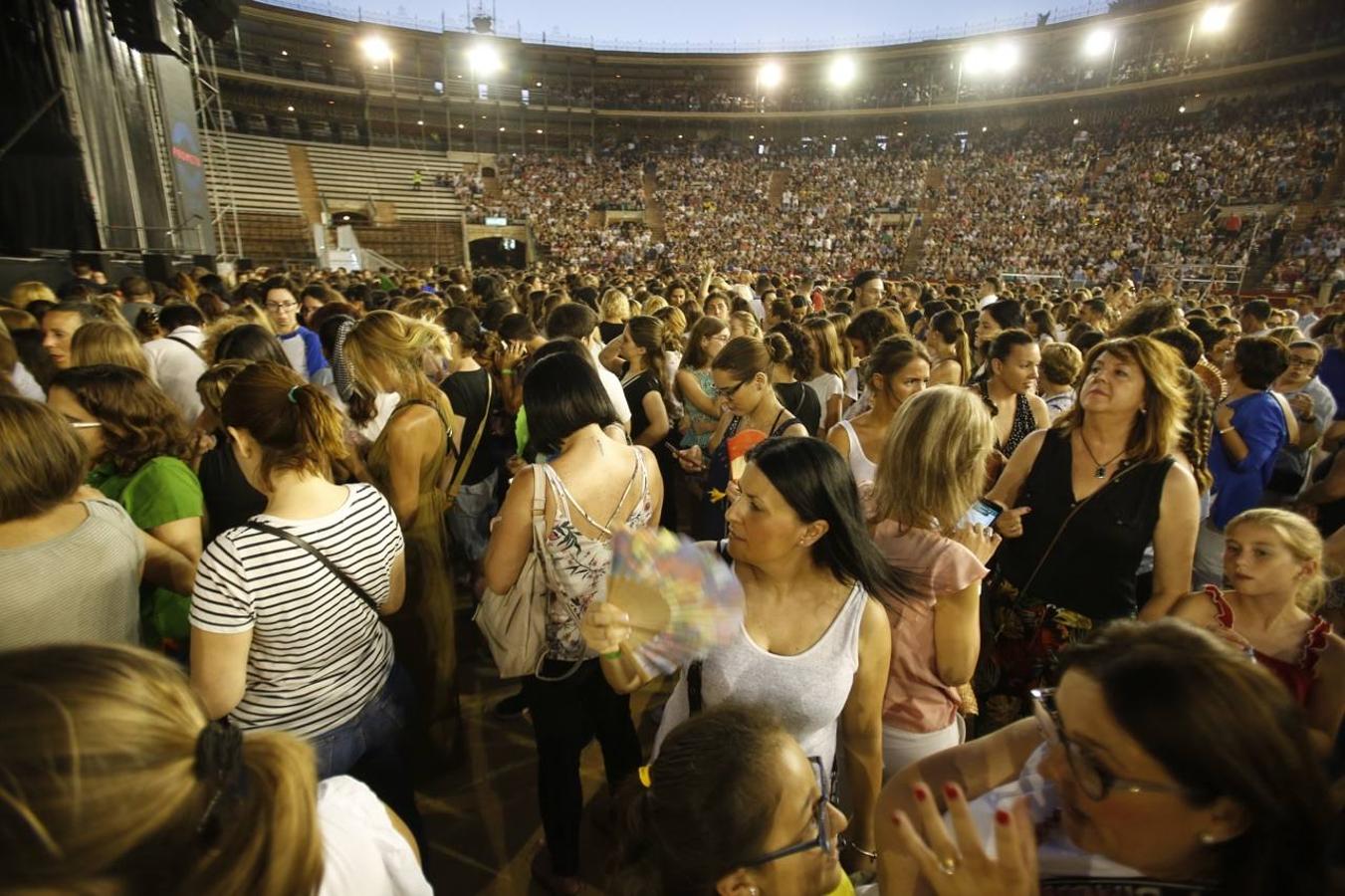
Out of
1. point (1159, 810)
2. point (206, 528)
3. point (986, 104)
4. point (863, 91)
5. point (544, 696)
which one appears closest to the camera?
point (1159, 810)

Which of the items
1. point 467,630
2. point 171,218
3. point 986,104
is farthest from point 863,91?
point 467,630

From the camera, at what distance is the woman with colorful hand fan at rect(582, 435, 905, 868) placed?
156cm

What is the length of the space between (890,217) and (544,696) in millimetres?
32201

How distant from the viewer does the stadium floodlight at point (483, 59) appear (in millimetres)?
32875

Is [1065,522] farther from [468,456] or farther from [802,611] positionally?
[468,456]

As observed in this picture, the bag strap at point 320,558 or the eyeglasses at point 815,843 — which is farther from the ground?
the bag strap at point 320,558

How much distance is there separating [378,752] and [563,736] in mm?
564

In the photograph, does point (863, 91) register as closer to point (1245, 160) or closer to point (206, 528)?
point (1245, 160)

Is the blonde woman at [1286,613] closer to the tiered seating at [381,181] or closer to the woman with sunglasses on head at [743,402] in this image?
the woman with sunglasses on head at [743,402]

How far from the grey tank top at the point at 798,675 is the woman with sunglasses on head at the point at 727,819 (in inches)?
14.1

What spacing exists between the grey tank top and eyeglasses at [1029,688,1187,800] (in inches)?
20.2

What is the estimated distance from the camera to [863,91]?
36031 mm

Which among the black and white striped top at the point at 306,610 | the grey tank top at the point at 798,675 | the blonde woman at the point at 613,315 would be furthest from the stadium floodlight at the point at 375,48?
the grey tank top at the point at 798,675

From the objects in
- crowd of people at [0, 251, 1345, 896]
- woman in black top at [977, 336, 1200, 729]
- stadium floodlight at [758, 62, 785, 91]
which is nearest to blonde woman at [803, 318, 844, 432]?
crowd of people at [0, 251, 1345, 896]
